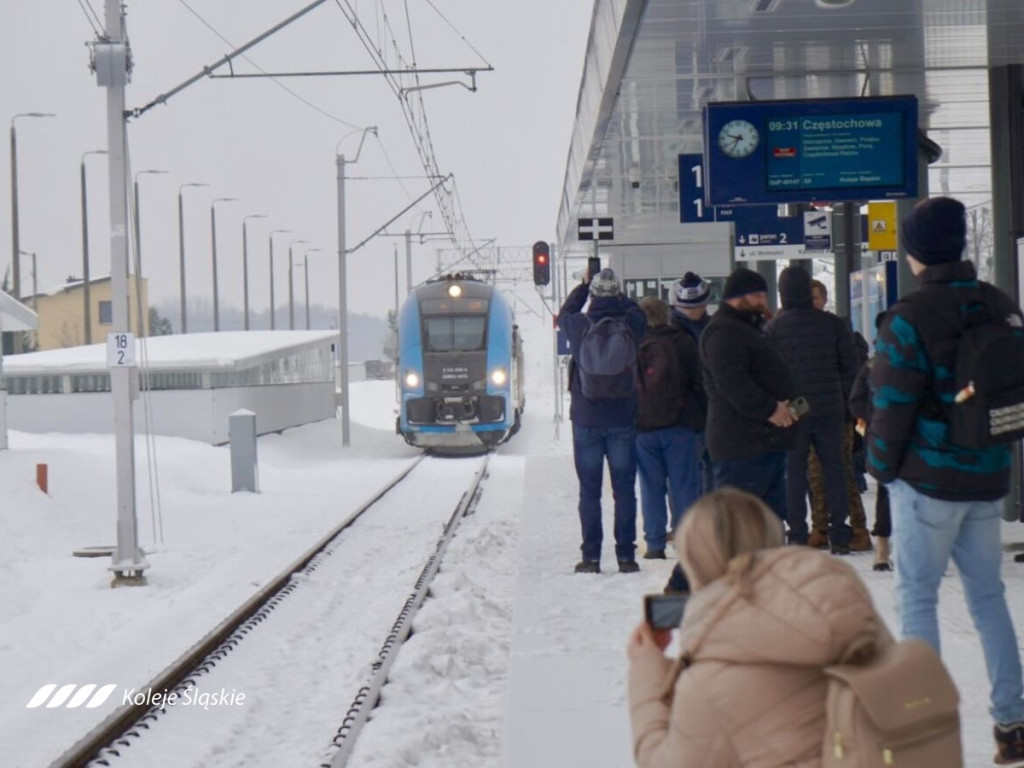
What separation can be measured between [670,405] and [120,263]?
623 cm

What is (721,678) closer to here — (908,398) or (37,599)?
(908,398)

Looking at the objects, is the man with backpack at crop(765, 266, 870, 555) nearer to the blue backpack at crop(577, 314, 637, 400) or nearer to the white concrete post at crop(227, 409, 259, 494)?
the blue backpack at crop(577, 314, 637, 400)

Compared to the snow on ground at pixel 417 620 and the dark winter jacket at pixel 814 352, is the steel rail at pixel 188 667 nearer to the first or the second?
the snow on ground at pixel 417 620

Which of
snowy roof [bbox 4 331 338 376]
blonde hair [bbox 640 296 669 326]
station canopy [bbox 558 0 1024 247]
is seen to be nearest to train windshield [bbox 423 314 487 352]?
snowy roof [bbox 4 331 338 376]

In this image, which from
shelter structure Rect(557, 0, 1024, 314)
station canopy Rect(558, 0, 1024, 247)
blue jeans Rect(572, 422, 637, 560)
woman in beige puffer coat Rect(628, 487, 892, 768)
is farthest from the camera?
shelter structure Rect(557, 0, 1024, 314)

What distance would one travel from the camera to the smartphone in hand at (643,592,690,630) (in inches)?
117

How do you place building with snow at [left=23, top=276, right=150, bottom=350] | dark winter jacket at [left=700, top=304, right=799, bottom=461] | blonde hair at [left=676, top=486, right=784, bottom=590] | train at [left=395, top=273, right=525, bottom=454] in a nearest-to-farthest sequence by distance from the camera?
blonde hair at [left=676, top=486, right=784, bottom=590] < dark winter jacket at [left=700, top=304, right=799, bottom=461] < train at [left=395, top=273, right=525, bottom=454] < building with snow at [left=23, top=276, right=150, bottom=350]

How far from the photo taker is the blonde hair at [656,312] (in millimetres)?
9453

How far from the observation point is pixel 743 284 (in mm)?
7371

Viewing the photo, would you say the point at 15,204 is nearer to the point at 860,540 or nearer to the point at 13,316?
the point at 13,316

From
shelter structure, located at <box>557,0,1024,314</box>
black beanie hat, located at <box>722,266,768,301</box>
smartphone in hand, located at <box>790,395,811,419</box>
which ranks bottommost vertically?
smartphone in hand, located at <box>790,395,811,419</box>

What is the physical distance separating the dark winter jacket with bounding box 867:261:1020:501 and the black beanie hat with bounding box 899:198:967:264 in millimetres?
57

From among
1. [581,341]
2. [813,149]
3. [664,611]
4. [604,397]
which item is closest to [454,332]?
[813,149]

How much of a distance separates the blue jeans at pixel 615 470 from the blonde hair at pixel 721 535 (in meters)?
6.63
